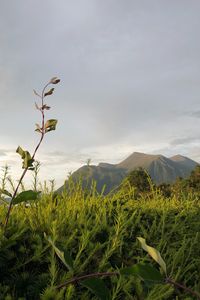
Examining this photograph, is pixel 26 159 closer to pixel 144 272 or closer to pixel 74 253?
pixel 74 253

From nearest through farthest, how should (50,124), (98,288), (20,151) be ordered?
(98,288), (50,124), (20,151)

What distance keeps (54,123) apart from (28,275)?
112 cm

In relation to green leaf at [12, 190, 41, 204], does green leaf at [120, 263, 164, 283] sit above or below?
below

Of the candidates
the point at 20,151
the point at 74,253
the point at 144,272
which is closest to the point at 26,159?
the point at 20,151

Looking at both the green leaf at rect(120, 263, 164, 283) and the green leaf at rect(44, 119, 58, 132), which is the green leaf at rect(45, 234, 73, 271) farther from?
the green leaf at rect(44, 119, 58, 132)

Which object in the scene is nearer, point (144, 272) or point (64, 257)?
point (144, 272)

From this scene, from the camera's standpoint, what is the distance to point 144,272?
43.1 inches

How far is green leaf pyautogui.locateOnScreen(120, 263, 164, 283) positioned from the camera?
3.58 feet

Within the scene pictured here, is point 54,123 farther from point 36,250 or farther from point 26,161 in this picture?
point 36,250

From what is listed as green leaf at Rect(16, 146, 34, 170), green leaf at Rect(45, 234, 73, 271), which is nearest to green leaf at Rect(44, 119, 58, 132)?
green leaf at Rect(16, 146, 34, 170)

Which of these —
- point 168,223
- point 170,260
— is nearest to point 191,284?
point 170,260

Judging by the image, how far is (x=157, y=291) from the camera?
2.82 m

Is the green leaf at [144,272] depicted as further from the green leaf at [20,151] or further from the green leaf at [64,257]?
the green leaf at [20,151]

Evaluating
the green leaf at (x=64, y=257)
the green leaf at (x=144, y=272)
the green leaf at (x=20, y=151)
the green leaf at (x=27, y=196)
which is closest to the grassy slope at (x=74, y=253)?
the green leaf at (x=27, y=196)
